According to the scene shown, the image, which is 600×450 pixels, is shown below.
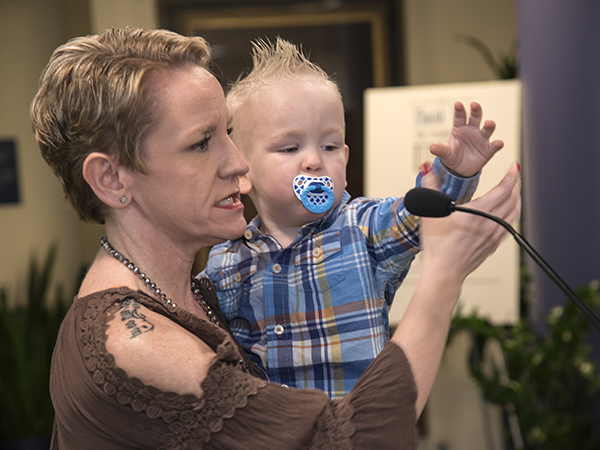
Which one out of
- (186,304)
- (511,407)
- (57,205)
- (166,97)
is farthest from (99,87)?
(57,205)

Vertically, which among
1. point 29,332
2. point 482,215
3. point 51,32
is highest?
point 51,32

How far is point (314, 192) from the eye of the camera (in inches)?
51.2

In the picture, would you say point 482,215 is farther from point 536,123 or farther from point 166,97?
point 536,123

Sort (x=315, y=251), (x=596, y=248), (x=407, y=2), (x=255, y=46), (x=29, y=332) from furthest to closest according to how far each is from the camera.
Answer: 1. (x=407, y=2)
2. (x=29, y=332)
3. (x=596, y=248)
4. (x=255, y=46)
5. (x=315, y=251)

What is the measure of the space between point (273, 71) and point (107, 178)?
0.48 metres

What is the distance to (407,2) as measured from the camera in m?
4.50

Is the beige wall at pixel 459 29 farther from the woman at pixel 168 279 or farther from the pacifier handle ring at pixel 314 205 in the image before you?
the woman at pixel 168 279

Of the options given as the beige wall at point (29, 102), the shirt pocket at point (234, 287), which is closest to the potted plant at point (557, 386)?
the shirt pocket at point (234, 287)

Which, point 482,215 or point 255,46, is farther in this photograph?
point 255,46

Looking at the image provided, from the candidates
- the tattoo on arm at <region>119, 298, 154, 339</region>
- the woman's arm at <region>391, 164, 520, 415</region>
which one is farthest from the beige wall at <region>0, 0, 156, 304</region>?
the woman's arm at <region>391, 164, 520, 415</region>

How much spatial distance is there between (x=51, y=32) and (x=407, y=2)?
2.61 metres

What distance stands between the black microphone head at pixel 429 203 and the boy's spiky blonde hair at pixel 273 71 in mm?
507

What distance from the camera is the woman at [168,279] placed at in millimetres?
905

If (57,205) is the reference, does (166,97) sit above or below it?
above
